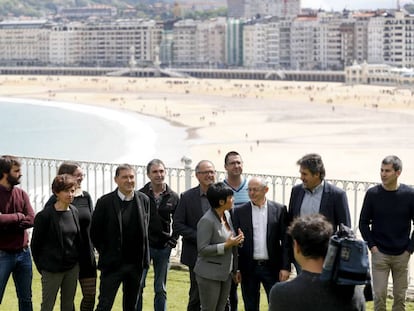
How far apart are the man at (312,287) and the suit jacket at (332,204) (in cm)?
254

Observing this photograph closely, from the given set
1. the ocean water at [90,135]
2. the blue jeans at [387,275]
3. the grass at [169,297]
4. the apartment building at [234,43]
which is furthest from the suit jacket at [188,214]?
the apartment building at [234,43]

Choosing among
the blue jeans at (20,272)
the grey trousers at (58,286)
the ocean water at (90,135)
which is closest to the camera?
the grey trousers at (58,286)

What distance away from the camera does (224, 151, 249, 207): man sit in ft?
23.0

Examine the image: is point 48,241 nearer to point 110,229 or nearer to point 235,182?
point 110,229

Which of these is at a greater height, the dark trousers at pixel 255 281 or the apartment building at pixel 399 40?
the apartment building at pixel 399 40

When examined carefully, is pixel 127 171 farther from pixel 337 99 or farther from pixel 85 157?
pixel 337 99

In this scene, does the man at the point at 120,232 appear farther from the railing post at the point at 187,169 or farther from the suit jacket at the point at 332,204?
the railing post at the point at 187,169

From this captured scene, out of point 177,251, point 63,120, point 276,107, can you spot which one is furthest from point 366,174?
point 276,107

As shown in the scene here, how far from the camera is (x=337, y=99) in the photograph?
71.9 meters

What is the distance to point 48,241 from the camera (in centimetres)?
652

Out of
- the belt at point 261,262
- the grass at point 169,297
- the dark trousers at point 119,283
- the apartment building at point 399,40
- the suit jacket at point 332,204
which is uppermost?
the apartment building at point 399,40

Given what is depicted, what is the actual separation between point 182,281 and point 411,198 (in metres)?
2.72

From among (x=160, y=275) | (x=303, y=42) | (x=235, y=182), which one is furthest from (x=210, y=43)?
(x=235, y=182)

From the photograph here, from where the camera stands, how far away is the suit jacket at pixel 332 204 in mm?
6629
